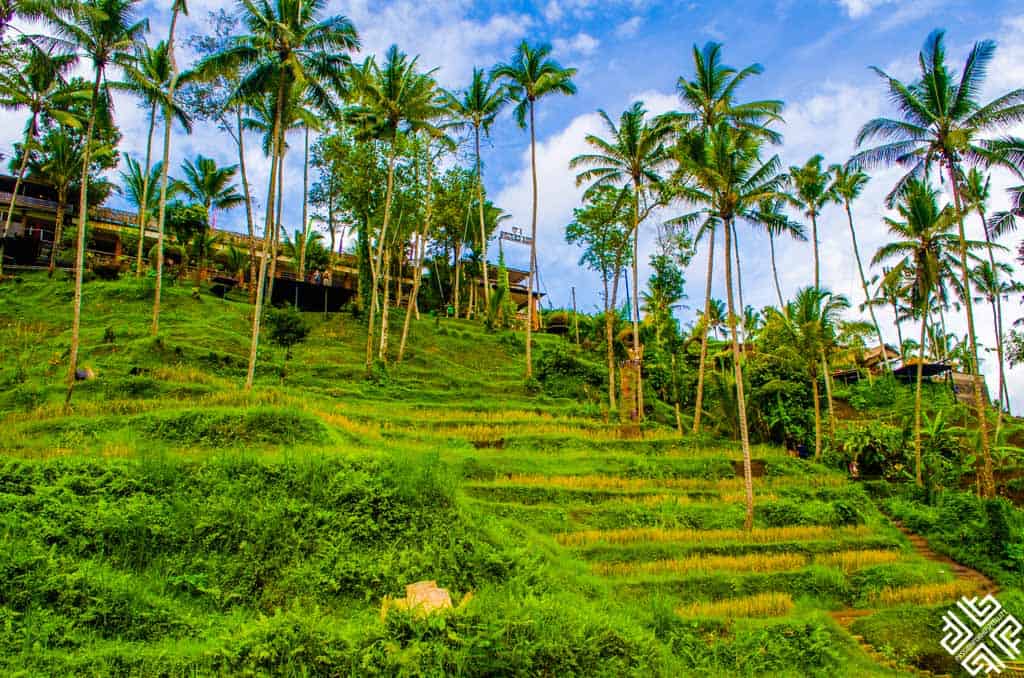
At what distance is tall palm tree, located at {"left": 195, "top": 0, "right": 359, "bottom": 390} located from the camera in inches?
758

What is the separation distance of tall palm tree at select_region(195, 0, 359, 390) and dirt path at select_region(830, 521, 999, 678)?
1618 cm

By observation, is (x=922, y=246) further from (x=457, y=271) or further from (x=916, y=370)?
(x=457, y=271)

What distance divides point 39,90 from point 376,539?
94.8ft

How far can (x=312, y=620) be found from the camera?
7430 mm

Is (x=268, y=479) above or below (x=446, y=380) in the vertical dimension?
below

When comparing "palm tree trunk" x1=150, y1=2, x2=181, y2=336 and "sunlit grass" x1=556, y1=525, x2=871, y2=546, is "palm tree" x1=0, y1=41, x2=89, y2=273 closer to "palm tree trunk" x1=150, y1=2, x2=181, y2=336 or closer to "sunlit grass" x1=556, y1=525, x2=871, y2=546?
"palm tree trunk" x1=150, y1=2, x2=181, y2=336

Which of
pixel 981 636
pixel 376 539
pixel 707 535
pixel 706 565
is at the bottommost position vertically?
pixel 981 636

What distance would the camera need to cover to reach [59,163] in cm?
3072

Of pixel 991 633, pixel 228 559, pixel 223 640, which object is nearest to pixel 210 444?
pixel 228 559

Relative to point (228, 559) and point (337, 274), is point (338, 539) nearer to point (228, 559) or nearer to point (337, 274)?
point (228, 559)

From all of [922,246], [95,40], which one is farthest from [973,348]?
[95,40]

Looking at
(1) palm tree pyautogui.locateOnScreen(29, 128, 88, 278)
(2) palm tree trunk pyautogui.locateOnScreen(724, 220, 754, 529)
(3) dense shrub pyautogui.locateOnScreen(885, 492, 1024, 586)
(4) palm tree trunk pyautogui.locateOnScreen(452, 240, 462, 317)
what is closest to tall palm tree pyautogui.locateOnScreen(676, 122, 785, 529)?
(2) palm tree trunk pyautogui.locateOnScreen(724, 220, 754, 529)

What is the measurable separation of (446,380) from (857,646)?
17758 millimetres

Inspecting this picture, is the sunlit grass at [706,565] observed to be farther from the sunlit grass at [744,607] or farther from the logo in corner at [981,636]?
the logo in corner at [981,636]
